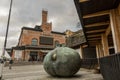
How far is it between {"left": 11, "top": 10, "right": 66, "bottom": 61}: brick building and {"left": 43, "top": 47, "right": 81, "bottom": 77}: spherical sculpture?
27.5m

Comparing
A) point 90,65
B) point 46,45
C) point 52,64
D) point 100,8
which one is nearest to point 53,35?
point 46,45

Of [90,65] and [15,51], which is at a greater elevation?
[15,51]

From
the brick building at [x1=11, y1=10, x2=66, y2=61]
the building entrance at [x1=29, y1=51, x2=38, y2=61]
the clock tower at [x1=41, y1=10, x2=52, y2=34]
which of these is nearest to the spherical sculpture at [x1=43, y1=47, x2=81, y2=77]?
the brick building at [x1=11, y1=10, x2=66, y2=61]

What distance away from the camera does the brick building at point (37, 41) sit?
35.2m

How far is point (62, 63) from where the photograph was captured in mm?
7895

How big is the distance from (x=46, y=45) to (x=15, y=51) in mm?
10337

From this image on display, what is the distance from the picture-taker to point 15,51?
34375 millimetres

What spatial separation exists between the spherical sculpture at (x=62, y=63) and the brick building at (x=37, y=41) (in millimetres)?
27480

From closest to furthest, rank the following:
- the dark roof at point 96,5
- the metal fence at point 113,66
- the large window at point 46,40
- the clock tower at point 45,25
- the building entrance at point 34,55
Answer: the metal fence at point 113,66 < the dark roof at point 96,5 < the building entrance at point 34,55 < the large window at point 46,40 < the clock tower at point 45,25

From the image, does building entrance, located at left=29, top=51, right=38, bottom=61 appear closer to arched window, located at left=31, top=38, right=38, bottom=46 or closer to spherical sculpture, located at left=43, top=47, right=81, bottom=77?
arched window, located at left=31, top=38, right=38, bottom=46

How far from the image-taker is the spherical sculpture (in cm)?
791

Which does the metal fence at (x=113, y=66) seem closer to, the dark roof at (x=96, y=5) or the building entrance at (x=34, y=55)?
the dark roof at (x=96, y=5)

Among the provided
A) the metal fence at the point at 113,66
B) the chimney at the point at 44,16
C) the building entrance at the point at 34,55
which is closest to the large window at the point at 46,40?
the building entrance at the point at 34,55

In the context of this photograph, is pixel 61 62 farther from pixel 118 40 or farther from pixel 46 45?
pixel 46 45
